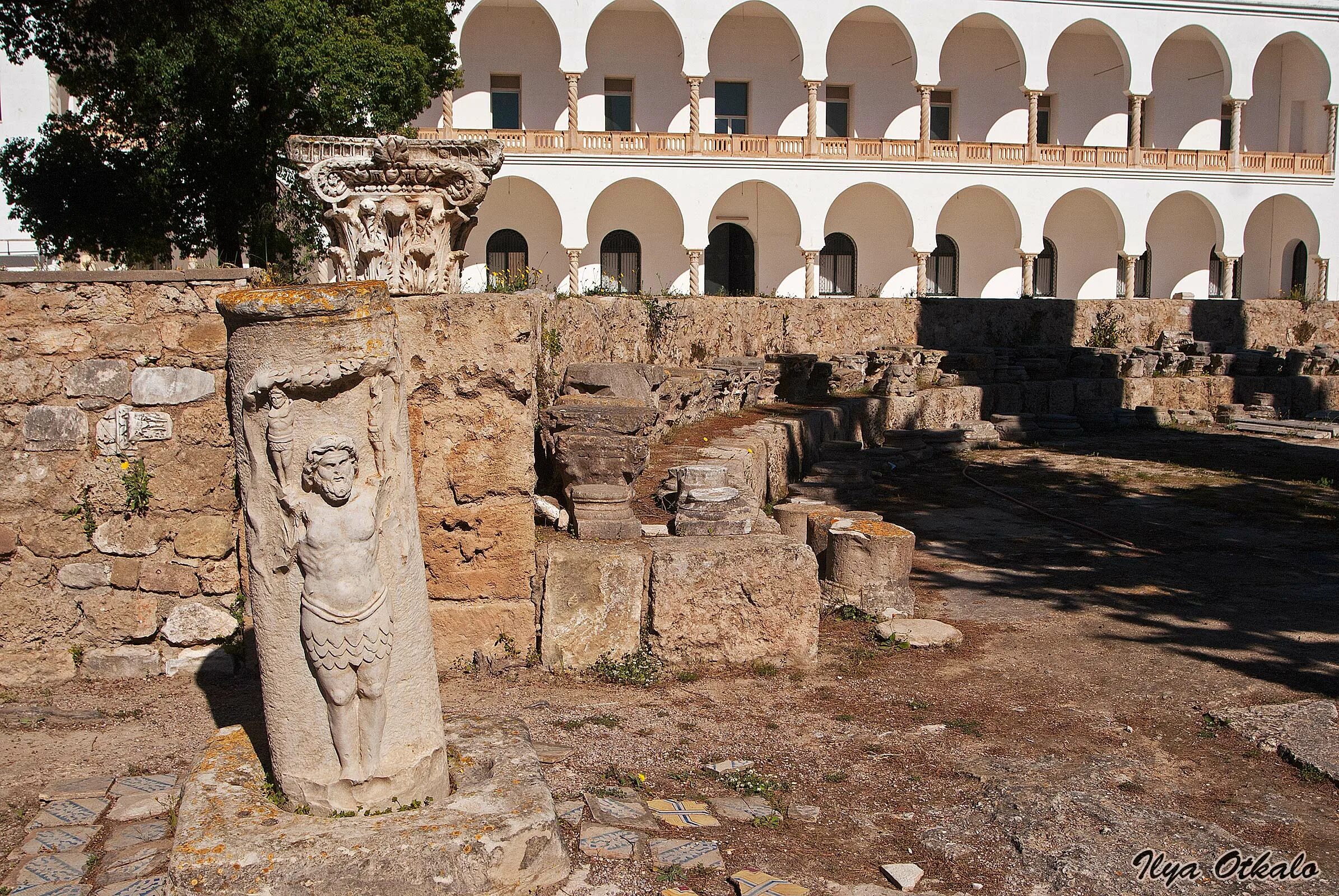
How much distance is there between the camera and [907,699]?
5.20 metres

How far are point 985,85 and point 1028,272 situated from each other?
17.7 ft

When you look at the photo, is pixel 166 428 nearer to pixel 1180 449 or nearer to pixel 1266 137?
pixel 1180 449

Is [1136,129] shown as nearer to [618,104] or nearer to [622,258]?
[618,104]

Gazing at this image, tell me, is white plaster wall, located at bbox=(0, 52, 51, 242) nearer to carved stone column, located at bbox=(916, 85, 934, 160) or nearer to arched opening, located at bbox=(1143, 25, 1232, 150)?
carved stone column, located at bbox=(916, 85, 934, 160)

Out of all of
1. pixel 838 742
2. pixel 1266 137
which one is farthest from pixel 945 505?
pixel 1266 137

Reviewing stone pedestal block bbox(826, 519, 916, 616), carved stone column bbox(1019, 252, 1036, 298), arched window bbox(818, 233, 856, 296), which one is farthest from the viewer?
arched window bbox(818, 233, 856, 296)

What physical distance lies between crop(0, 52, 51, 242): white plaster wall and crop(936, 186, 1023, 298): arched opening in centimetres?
2022

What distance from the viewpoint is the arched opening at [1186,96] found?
A: 95.2 feet

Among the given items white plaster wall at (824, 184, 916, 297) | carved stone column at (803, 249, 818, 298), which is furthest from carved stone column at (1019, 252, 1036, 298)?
carved stone column at (803, 249, 818, 298)

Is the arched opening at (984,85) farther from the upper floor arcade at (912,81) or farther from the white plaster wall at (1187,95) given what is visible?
the white plaster wall at (1187,95)

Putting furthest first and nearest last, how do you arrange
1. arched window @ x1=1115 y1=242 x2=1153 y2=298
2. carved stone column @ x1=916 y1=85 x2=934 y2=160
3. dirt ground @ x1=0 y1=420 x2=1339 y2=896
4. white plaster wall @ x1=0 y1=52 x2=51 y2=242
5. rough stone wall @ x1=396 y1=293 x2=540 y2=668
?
arched window @ x1=1115 y1=242 x2=1153 y2=298 → carved stone column @ x1=916 y1=85 x2=934 y2=160 → white plaster wall @ x1=0 y1=52 x2=51 y2=242 → rough stone wall @ x1=396 y1=293 x2=540 y2=668 → dirt ground @ x1=0 y1=420 x2=1339 y2=896

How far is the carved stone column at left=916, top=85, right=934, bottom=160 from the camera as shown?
25828mm

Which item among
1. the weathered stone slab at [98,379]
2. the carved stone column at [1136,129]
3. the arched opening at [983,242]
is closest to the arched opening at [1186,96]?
the carved stone column at [1136,129]

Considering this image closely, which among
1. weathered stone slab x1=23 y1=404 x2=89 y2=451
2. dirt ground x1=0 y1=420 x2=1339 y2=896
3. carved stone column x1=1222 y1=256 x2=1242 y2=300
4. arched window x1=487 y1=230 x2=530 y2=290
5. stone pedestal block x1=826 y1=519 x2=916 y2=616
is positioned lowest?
dirt ground x1=0 y1=420 x2=1339 y2=896
